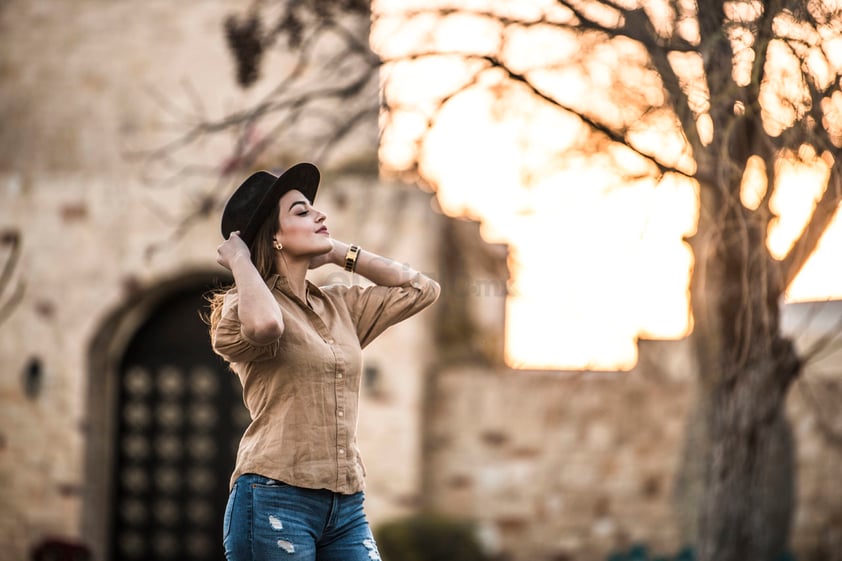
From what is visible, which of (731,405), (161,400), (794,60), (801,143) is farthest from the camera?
(161,400)

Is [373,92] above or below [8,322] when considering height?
above

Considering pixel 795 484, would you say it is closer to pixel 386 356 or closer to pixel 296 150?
pixel 386 356

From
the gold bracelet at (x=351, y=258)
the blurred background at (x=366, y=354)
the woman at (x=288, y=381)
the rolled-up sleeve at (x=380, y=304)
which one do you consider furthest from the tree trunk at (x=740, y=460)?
the woman at (x=288, y=381)

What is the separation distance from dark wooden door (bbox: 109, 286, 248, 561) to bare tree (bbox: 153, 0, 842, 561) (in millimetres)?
4096

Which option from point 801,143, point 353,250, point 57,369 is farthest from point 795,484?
point 353,250

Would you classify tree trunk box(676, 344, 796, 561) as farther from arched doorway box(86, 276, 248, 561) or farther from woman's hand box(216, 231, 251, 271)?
arched doorway box(86, 276, 248, 561)

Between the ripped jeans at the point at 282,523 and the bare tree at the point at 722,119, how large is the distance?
5.41ft

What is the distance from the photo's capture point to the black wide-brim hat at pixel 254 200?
2.88 meters

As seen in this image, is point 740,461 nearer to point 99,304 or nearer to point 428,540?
point 428,540

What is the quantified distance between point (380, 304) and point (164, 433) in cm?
658

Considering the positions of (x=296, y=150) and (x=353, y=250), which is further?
(x=296, y=150)

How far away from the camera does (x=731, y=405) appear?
5.21 m

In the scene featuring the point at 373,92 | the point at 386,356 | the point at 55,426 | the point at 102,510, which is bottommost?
the point at 102,510

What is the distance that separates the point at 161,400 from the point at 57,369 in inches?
34.5
